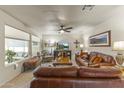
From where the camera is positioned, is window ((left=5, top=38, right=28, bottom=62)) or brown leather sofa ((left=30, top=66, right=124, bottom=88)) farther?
window ((left=5, top=38, right=28, bottom=62))

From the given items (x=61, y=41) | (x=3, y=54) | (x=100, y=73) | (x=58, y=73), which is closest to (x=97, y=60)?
(x=3, y=54)

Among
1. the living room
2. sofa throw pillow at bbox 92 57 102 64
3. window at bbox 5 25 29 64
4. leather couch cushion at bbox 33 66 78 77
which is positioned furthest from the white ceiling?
leather couch cushion at bbox 33 66 78 77

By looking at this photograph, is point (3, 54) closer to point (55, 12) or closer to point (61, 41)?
point (55, 12)

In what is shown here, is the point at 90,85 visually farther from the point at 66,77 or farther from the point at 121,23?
the point at 121,23

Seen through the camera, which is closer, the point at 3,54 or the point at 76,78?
the point at 76,78

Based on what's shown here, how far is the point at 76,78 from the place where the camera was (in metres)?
2.98

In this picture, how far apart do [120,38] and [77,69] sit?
10.7 ft

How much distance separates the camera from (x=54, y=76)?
119 inches

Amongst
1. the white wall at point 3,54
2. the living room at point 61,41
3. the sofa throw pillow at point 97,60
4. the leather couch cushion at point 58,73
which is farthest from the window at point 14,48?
the sofa throw pillow at point 97,60

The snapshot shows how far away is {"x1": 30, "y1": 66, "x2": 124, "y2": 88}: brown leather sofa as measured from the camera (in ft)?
9.42

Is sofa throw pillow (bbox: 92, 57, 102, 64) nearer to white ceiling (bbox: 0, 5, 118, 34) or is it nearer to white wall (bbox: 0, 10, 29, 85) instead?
white ceiling (bbox: 0, 5, 118, 34)

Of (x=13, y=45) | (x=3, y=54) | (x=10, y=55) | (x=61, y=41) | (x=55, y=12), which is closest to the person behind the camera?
(x=3, y=54)

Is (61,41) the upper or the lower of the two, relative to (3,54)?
upper

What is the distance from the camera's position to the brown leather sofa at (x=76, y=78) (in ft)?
9.42
